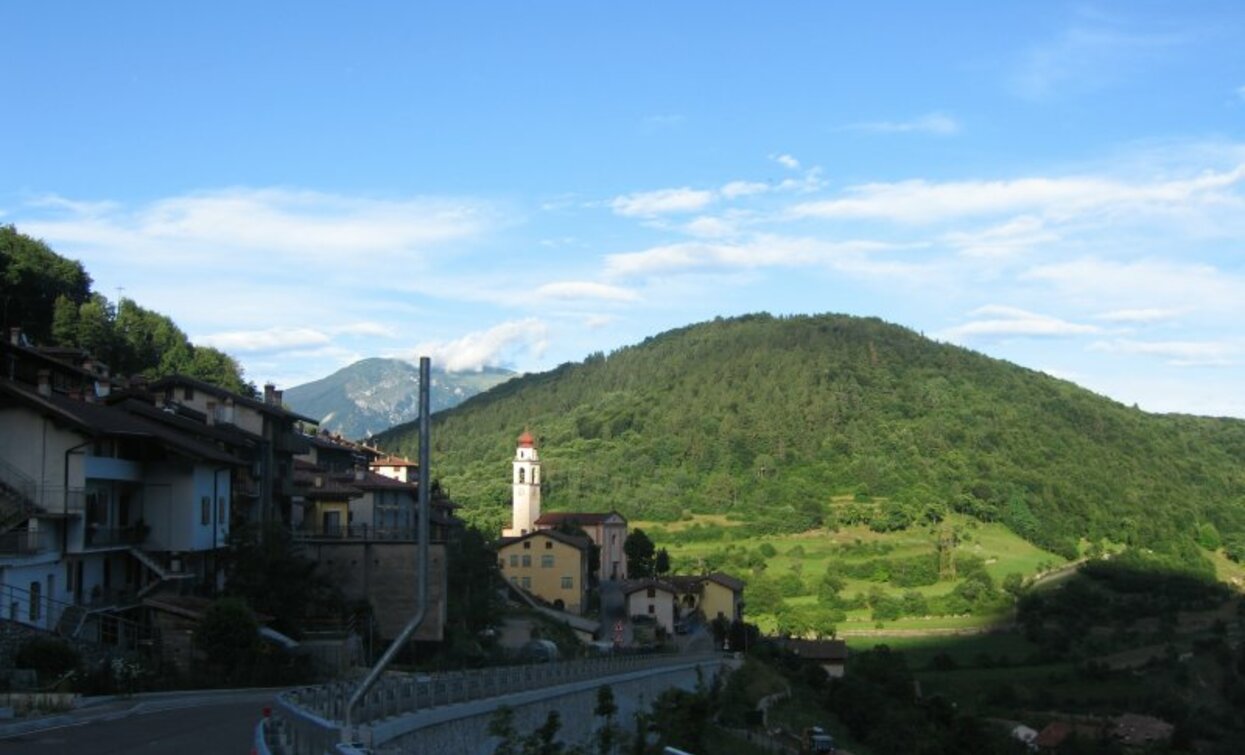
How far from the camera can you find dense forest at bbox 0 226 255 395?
66.2m

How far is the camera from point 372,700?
16203 millimetres

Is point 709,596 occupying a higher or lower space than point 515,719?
lower

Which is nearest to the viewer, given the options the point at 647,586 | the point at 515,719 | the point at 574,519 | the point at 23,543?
the point at 515,719

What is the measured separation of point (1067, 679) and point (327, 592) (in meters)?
68.5

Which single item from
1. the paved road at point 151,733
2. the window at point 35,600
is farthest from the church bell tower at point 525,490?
the paved road at point 151,733

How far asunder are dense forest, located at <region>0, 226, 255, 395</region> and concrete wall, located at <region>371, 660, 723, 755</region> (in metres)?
36.9

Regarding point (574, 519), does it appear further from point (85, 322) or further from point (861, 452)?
point (861, 452)

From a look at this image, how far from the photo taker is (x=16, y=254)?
70.6 m

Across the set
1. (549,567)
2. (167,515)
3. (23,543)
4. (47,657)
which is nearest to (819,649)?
(549,567)

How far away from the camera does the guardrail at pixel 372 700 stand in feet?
43.0

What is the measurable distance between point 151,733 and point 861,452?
150m

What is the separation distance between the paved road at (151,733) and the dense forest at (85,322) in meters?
43.7

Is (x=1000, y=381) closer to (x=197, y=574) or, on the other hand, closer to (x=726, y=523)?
(x=726, y=523)

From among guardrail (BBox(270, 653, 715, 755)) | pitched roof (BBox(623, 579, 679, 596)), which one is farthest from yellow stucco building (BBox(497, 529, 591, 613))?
guardrail (BBox(270, 653, 715, 755))
